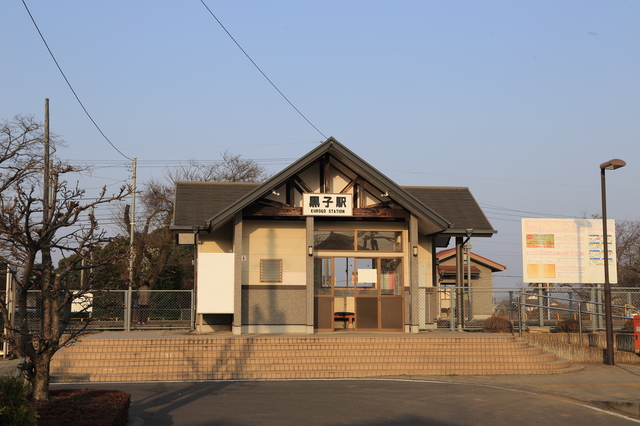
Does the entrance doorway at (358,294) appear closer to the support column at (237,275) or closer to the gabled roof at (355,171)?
the gabled roof at (355,171)

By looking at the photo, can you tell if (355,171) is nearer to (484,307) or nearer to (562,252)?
(484,307)

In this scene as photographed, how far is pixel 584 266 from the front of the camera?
838 inches

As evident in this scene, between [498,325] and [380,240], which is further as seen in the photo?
[380,240]

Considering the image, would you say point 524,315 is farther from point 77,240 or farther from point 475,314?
point 77,240

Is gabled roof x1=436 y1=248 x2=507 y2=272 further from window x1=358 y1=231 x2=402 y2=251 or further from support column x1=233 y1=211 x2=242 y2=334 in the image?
support column x1=233 y1=211 x2=242 y2=334

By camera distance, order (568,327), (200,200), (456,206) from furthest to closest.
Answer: (456,206), (200,200), (568,327)

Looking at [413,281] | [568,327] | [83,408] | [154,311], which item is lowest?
[83,408]

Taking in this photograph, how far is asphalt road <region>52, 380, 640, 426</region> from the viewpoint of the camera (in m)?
9.46

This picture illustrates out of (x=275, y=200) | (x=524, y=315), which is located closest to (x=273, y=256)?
(x=275, y=200)

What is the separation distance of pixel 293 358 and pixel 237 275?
354 cm

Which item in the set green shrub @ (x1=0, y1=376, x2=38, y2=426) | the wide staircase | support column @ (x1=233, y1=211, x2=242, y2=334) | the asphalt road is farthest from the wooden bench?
green shrub @ (x1=0, y1=376, x2=38, y2=426)

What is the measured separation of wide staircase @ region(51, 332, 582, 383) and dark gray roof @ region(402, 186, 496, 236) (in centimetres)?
456

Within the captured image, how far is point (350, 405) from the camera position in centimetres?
1059

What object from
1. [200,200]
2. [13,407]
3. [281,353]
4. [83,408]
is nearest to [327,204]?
[200,200]
